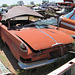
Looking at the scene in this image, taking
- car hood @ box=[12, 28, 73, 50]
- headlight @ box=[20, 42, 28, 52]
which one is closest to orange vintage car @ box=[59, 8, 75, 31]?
car hood @ box=[12, 28, 73, 50]

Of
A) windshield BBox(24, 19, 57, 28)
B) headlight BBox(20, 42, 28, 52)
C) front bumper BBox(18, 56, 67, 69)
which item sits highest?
windshield BBox(24, 19, 57, 28)

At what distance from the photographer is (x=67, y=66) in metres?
2.19

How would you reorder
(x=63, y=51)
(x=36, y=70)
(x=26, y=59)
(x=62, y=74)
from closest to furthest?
1. (x=62, y=74)
2. (x=26, y=59)
3. (x=36, y=70)
4. (x=63, y=51)

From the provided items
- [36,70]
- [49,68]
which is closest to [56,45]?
[49,68]

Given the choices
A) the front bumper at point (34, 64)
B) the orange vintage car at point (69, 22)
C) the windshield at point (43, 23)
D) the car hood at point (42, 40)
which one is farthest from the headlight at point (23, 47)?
the orange vintage car at point (69, 22)

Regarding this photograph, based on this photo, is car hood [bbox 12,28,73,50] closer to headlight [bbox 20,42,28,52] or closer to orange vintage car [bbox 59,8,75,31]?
headlight [bbox 20,42,28,52]

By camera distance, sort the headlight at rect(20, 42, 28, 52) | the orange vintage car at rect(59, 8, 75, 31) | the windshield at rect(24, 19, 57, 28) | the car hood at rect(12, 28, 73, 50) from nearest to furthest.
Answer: the headlight at rect(20, 42, 28, 52) < the car hood at rect(12, 28, 73, 50) < the windshield at rect(24, 19, 57, 28) < the orange vintage car at rect(59, 8, 75, 31)

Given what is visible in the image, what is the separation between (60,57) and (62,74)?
1.13 metres

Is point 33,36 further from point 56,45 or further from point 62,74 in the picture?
point 62,74

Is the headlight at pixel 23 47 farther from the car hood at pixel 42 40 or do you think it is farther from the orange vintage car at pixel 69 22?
the orange vintage car at pixel 69 22

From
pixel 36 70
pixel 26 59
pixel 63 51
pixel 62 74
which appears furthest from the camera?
pixel 63 51

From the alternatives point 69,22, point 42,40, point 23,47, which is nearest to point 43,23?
point 69,22

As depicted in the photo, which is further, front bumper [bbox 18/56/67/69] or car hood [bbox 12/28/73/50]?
car hood [bbox 12/28/73/50]

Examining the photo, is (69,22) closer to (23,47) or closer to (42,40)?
(42,40)
